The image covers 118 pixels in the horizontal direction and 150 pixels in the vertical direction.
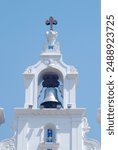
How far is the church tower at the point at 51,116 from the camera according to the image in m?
28.2

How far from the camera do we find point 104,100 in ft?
70.2

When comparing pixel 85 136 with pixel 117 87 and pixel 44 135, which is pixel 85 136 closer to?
pixel 44 135

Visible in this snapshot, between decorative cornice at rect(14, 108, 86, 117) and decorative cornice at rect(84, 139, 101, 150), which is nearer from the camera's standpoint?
decorative cornice at rect(84, 139, 101, 150)

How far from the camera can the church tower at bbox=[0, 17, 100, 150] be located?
1112 inches

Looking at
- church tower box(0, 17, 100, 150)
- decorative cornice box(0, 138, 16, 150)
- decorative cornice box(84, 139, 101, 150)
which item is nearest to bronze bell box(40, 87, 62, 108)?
church tower box(0, 17, 100, 150)

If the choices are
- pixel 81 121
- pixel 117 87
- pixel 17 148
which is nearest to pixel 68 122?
pixel 81 121

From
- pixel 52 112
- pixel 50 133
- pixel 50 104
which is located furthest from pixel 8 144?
pixel 50 104

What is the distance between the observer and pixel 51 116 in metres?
28.8

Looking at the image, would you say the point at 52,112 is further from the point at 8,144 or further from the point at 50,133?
the point at 8,144

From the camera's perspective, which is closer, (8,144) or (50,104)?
(8,144)

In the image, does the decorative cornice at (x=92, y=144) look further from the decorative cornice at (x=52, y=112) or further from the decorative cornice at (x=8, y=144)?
the decorative cornice at (x=8, y=144)

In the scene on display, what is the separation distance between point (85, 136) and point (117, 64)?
7.73 metres

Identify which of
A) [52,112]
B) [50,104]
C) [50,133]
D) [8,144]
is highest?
[50,104]

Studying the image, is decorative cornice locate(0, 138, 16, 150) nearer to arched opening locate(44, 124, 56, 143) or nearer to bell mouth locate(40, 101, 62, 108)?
arched opening locate(44, 124, 56, 143)
